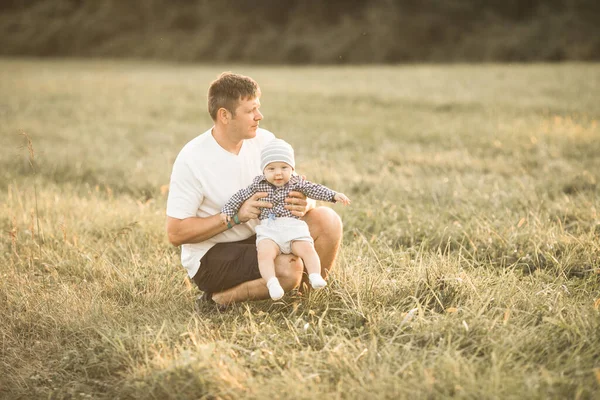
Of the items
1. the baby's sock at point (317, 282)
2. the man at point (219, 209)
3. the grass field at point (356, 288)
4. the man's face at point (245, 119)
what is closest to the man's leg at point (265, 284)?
the man at point (219, 209)

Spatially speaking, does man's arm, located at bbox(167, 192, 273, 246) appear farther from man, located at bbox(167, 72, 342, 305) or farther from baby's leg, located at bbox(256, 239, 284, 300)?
baby's leg, located at bbox(256, 239, 284, 300)

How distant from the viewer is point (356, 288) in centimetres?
402

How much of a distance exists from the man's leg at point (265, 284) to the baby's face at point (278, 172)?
0.52 metres

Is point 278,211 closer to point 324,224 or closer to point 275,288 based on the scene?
point 324,224

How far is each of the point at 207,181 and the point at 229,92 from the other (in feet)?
2.14

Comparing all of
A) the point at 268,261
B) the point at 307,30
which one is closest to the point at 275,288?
the point at 268,261

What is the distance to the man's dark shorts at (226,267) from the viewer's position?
13.4ft

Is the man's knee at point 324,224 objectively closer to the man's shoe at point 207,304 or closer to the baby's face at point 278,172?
the baby's face at point 278,172

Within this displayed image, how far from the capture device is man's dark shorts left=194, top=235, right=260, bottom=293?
4.09 metres

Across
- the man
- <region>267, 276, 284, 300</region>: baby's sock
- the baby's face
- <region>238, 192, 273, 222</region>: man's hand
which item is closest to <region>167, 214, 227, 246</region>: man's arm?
the man

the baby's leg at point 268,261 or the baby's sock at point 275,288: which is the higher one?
the baby's leg at point 268,261

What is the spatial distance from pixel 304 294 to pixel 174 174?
1.26m

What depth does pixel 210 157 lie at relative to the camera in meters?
4.18

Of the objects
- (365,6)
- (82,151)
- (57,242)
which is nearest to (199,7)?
(365,6)
